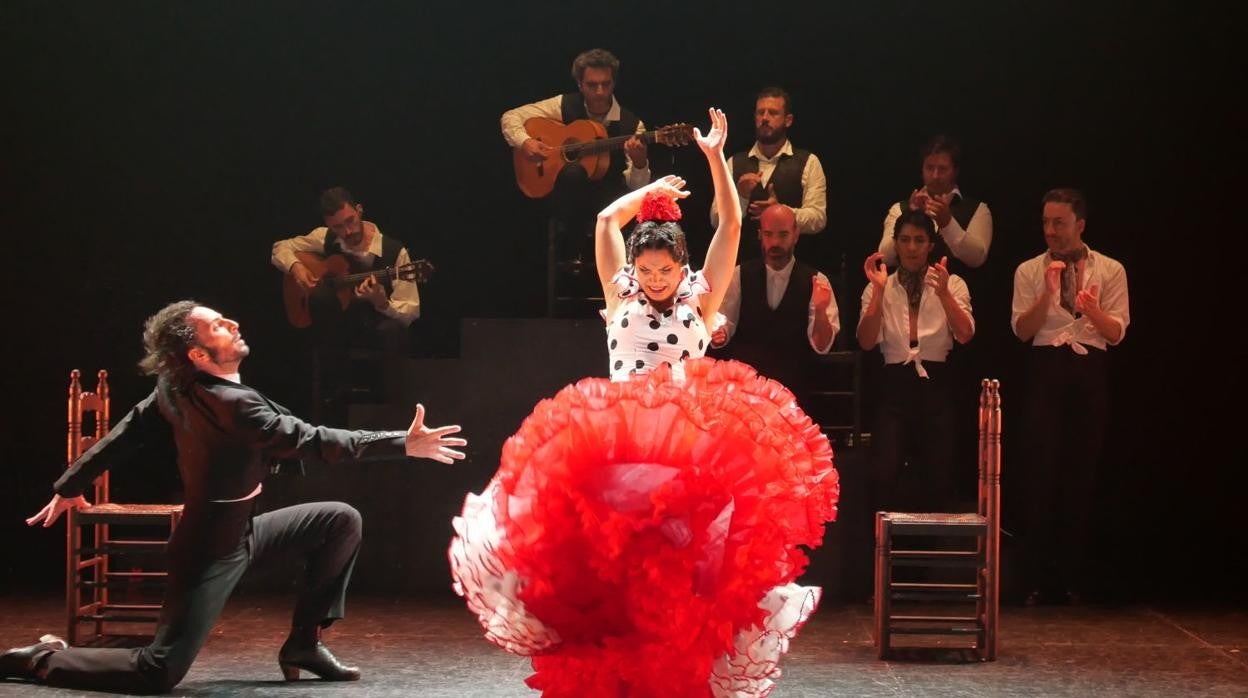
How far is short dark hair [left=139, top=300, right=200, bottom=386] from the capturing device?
13.1 feet

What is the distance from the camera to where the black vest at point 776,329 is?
5387 mm

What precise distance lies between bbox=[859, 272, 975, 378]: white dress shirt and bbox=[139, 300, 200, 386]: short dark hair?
2555 mm

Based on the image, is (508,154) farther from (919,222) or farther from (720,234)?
Result: (720,234)

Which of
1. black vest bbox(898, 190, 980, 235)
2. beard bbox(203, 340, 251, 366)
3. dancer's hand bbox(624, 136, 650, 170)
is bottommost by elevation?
beard bbox(203, 340, 251, 366)

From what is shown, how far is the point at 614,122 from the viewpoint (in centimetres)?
580

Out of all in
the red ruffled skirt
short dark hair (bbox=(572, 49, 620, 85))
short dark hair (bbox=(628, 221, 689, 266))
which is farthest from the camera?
short dark hair (bbox=(572, 49, 620, 85))

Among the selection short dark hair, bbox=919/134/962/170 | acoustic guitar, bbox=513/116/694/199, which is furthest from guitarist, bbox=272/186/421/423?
short dark hair, bbox=919/134/962/170

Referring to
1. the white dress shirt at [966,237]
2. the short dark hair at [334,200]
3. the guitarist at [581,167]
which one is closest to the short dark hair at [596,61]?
the guitarist at [581,167]

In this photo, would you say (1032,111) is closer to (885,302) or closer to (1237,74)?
(1237,74)

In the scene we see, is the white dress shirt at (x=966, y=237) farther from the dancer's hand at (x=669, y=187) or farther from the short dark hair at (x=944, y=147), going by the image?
the dancer's hand at (x=669, y=187)

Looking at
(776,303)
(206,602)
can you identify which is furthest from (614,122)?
(206,602)

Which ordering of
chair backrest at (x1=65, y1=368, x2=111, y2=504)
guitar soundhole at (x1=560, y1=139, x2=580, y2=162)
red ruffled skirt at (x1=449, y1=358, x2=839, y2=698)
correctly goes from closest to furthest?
red ruffled skirt at (x1=449, y1=358, x2=839, y2=698), chair backrest at (x1=65, y1=368, x2=111, y2=504), guitar soundhole at (x1=560, y1=139, x2=580, y2=162)

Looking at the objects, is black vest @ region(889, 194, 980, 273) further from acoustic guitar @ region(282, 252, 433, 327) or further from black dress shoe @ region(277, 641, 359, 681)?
black dress shoe @ region(277, 641, 359, 681)

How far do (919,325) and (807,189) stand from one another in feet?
2.35
